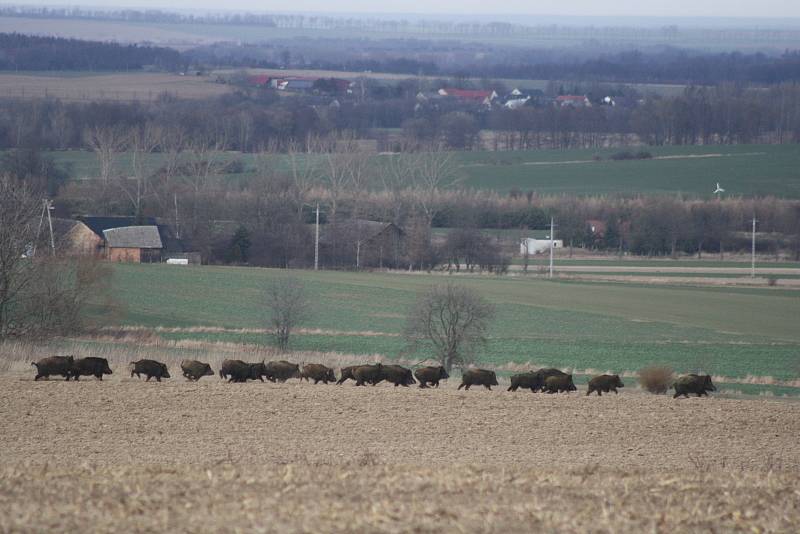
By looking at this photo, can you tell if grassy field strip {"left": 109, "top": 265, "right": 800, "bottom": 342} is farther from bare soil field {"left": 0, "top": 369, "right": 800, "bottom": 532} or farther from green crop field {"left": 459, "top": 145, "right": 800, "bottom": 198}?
green crop field {"left": 459, "top": 145, "right": 800, "bottom": 198}

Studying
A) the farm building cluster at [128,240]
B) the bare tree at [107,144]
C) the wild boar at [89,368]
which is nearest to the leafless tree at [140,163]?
the bare tree at [107,144]

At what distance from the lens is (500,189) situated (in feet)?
298

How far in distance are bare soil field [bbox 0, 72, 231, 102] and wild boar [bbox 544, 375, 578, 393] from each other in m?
103

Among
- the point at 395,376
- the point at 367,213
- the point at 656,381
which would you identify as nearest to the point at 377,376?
the point at 395,376

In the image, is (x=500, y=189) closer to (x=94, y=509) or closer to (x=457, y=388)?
(x=457, y=388)

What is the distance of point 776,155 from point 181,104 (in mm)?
58594

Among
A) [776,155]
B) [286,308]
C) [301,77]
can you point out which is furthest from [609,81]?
[286,308]

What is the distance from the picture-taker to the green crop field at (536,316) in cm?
3556

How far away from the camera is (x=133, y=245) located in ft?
209

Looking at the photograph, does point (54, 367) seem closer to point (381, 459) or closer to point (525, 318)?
point (381, 459)

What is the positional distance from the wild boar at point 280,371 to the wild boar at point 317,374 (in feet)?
1.29

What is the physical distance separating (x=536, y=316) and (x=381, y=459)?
30330mm

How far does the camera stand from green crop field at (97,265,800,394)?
3556 cm

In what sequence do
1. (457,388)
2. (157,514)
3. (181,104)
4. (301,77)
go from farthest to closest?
(301,77)
(181,104)
(457,388)
(157,514)
